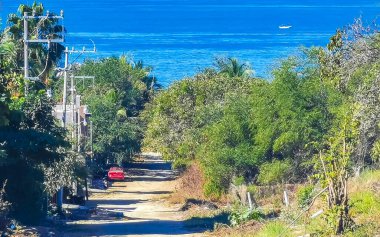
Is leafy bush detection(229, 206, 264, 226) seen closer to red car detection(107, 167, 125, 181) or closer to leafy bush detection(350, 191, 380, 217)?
leafy bush detection(350, 191, 380, 217)

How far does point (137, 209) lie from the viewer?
40.8 m

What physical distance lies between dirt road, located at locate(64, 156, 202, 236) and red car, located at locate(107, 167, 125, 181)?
0.62m

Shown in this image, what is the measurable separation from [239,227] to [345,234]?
309 inches

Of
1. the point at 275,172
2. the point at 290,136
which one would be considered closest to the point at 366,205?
the point at 290,136

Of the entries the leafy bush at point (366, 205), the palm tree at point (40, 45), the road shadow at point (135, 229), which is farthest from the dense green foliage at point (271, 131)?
the leafy bush at point (366, 205)

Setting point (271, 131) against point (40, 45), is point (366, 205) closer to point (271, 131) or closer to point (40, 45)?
point (271, 131)

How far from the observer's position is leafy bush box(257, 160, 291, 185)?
36.6 m

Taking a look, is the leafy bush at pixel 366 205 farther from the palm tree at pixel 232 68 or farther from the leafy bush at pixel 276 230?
the palm tree at pixel 232 68

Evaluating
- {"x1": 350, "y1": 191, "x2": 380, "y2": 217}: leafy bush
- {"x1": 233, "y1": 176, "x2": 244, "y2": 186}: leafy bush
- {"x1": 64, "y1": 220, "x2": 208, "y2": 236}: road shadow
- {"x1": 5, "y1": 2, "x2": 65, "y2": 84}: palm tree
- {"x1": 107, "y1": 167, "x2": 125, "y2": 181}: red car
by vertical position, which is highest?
{"x1": 5, "y1": 2, "x2": 65, "y2": 84}: palm tree

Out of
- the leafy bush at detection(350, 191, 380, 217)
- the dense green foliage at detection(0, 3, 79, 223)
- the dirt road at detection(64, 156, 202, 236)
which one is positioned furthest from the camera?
the dirt road at detection(64, 156, 202, 236)

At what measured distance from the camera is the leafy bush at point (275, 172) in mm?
36625

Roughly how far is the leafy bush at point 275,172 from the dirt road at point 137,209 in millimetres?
4104

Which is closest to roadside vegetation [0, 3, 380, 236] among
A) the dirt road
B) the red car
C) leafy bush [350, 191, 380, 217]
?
leafy bush [350, 191, 380, 217]

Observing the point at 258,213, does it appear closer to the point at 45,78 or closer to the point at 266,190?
the point at 266,190
